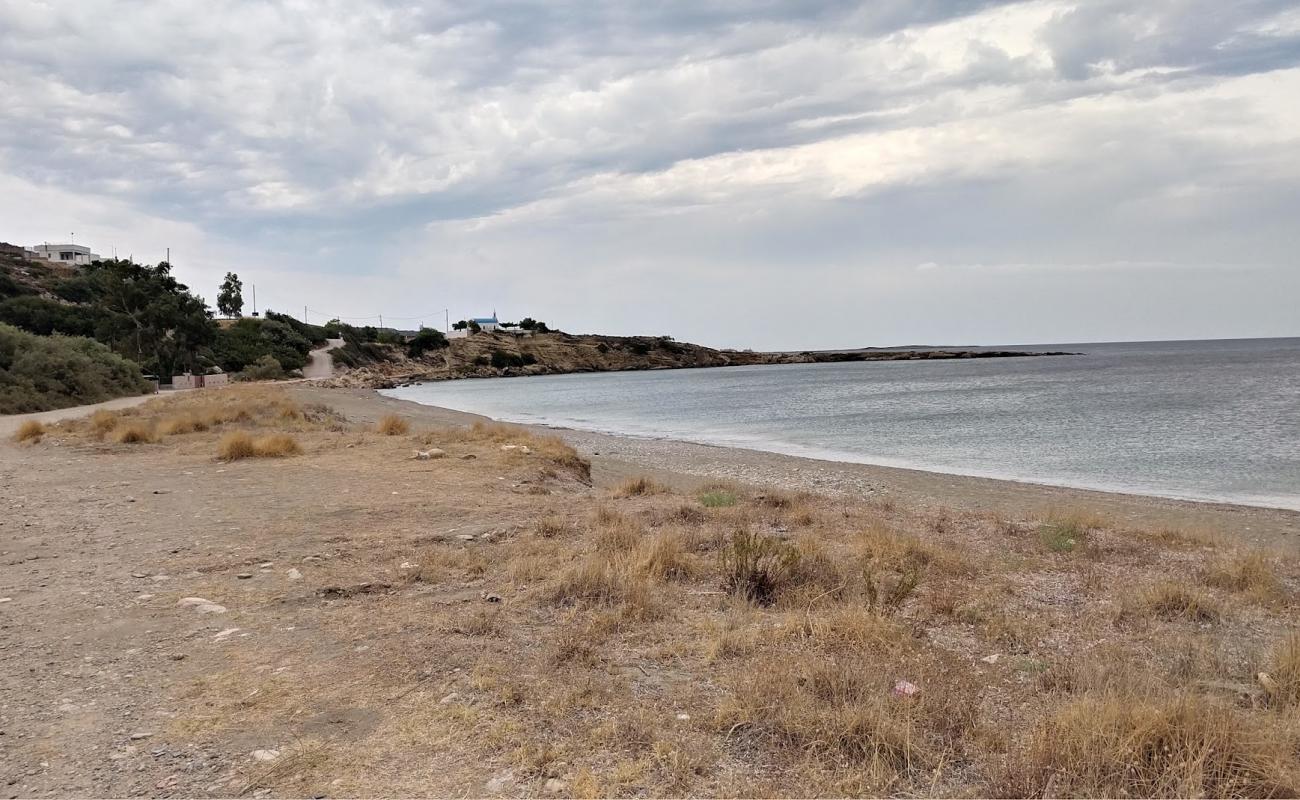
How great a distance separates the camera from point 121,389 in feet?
119

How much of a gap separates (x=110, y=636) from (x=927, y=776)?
5.11 m

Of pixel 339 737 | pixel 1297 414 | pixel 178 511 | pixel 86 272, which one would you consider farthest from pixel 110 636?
pixel 86 272

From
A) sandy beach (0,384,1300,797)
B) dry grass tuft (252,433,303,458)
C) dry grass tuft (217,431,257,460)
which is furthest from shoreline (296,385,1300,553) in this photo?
dry grass tuft (217,431,257,460)

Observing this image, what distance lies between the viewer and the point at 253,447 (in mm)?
14828

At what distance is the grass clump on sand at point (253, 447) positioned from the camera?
1450 cm

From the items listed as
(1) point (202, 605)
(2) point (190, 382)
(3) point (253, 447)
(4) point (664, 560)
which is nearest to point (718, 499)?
(4) point (664, 560)

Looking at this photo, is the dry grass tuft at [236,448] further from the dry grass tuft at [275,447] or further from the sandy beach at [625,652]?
the sandy beach at [625,652]

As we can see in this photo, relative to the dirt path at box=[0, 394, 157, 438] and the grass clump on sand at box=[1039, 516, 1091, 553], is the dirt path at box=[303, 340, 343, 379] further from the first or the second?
the grass clump on sand at box=[1039, 516, 1091, 553]

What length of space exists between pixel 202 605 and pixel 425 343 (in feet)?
383

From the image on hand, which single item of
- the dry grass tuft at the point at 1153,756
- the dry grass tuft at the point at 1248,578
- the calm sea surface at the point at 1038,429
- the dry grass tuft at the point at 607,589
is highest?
the dry grass tuft at the point at 1153,756

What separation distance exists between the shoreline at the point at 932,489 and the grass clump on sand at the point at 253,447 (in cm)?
637

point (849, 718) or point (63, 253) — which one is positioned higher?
point (63, 253)

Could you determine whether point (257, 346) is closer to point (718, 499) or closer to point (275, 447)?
point (275, 447)

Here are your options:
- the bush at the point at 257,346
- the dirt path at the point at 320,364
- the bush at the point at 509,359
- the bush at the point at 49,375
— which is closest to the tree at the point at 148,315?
the bush at the point at 257,346
